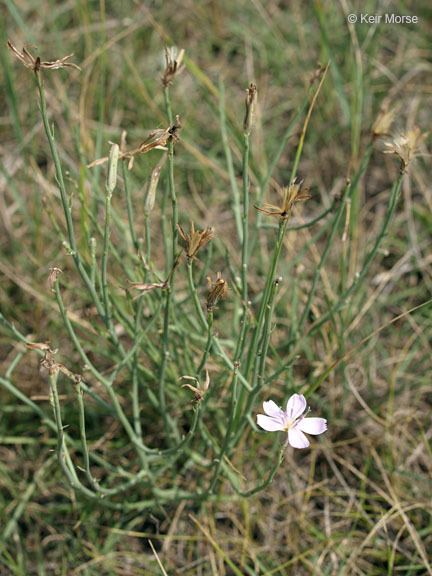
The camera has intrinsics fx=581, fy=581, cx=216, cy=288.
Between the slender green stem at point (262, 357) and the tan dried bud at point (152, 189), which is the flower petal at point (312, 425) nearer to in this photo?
the slender green stem at point (262, 357)

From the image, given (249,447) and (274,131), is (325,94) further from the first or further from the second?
(249,447)

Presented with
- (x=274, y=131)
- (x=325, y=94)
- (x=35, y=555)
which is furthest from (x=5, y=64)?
(x=35, y=555)

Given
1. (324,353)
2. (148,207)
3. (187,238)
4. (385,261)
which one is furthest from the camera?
(385,261)

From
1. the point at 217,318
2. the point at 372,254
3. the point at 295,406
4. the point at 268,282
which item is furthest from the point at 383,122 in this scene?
the point at 217,318

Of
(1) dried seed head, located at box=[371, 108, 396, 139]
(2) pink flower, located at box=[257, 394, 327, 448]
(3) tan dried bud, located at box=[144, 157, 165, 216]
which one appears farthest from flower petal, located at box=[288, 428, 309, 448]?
(1) dried seed head, located at box=[371, 108, 396, 139]

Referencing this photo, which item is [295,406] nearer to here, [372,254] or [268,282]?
[268,282]

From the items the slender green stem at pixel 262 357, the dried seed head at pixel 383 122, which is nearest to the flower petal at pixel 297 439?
the slender green stem at pixel 262 357
